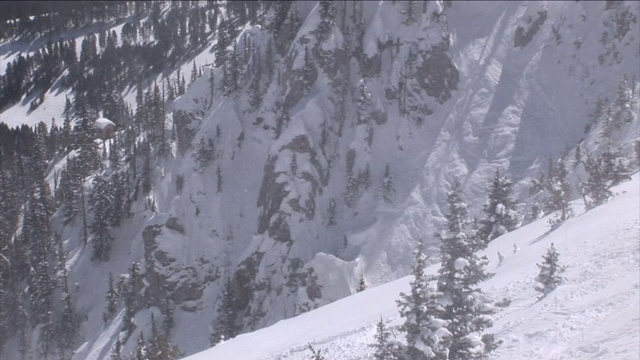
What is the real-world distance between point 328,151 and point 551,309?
133 feet

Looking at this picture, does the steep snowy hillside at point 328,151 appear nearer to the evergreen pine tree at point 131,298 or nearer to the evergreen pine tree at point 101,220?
the evergreen pine tree at point 131,298

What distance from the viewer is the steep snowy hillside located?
4931 cm

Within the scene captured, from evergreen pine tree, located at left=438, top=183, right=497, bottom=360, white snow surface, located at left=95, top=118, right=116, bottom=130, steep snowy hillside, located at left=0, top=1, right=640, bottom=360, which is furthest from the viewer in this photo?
white snow surface, located at left=95, top=118, right=116, bottom=130

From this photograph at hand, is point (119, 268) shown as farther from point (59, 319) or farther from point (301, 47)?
point (301, 47)

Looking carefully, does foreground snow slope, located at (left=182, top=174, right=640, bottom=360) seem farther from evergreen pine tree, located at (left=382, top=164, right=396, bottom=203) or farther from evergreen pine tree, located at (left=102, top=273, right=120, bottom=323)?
evergreen pine tree, located at (left=102, top=273, right=120, bottom=323)

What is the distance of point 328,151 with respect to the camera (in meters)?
56.2

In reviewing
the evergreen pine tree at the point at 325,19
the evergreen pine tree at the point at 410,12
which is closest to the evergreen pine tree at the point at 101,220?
the evergreen pine tree at the point at 325,19

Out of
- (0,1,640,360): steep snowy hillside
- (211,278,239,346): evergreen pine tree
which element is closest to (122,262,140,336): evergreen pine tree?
(0,1,640,360): steep snowy hillside

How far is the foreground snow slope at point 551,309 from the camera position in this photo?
14.5 metres

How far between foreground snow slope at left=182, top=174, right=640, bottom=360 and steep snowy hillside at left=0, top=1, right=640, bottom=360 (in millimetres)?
20567

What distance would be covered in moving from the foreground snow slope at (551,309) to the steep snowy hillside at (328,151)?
2057 centimetres

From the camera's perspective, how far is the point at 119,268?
56.4m

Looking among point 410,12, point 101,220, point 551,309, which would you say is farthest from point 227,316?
point 410,12

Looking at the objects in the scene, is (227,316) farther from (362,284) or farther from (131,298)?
(362,284)
